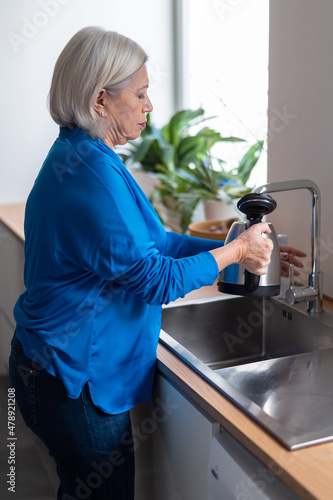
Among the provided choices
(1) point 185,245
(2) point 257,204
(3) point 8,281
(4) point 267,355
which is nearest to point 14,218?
(3) point 8,281

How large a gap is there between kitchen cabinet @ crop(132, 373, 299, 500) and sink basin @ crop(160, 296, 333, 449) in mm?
71

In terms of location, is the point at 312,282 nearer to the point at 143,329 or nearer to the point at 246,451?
the point at 143,329

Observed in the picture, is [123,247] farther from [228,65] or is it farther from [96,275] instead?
[228,65]

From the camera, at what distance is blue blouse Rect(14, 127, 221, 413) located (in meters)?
1.08

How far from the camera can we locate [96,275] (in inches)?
46.4

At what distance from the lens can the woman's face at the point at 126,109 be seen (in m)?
1.18

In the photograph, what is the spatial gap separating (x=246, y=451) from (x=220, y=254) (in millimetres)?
369

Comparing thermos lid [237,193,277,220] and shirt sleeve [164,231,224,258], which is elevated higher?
thermos lid [237,193,277,220]

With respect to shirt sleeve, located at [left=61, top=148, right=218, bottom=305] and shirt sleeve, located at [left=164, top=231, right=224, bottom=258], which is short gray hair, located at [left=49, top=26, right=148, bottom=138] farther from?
shirt sleeve, located at [left=164, top=231, right=224, bottom=258]

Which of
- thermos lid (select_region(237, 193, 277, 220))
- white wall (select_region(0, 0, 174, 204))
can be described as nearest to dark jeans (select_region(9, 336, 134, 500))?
thermos lid (select_region(237, 193, 277, 220))

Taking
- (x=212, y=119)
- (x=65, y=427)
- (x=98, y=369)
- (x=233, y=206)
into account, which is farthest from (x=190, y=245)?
(x=212, y=119)

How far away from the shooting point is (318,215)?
1.40m

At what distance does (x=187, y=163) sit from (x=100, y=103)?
5.36 feet

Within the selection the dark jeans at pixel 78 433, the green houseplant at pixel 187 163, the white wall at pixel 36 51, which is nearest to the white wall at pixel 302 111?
the green houseplant at pixel 187 163
